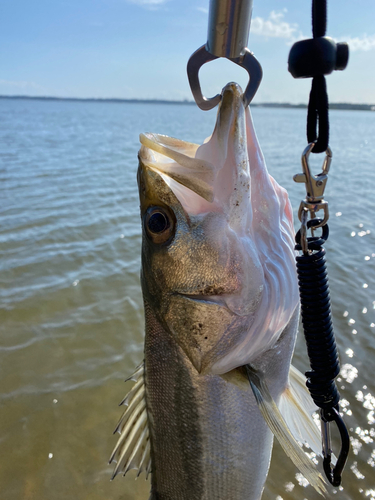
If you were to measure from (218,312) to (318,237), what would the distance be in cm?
48

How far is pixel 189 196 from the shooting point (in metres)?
1.54

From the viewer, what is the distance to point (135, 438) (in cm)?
179

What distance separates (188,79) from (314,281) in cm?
82

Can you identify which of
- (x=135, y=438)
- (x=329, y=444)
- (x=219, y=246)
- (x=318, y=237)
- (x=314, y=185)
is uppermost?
(x=314, y=185)

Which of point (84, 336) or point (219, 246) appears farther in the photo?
point (84, 336)

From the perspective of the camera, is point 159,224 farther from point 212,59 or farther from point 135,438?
point 135,438

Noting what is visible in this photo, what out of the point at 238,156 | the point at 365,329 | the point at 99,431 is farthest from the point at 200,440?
the point at 365,329

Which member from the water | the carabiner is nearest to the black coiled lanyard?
the carabiner

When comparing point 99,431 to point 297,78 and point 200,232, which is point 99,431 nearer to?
point 200,232

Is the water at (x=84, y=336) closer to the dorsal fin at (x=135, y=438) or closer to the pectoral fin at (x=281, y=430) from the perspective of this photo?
the dorsal fin at (x=135, y=438)

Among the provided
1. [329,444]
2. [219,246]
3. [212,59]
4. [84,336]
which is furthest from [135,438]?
[84,336]

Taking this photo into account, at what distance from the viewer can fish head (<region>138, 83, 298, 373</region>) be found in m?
1.45

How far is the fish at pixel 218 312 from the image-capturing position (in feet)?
4.77

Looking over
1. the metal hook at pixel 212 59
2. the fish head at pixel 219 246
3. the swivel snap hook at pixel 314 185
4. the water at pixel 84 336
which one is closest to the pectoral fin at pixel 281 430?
the fish head at pixel 219 246
